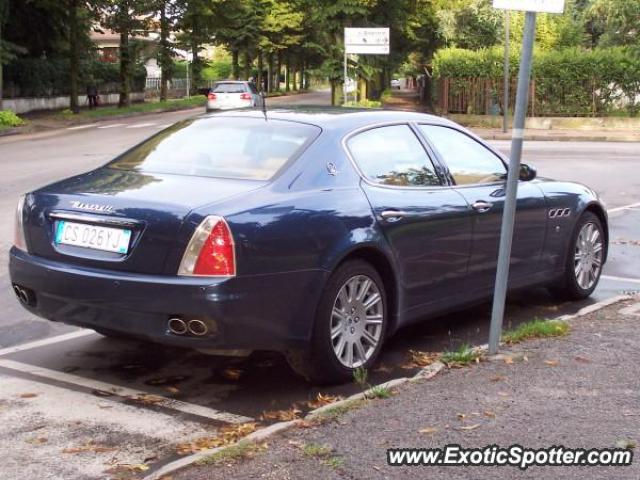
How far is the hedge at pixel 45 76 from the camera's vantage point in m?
39.9

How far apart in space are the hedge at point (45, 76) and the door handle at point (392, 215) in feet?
119

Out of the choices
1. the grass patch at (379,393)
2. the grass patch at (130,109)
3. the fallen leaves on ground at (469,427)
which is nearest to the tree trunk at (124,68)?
the grass patch at (130,109)

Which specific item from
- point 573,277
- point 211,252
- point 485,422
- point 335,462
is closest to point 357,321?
point 211,252

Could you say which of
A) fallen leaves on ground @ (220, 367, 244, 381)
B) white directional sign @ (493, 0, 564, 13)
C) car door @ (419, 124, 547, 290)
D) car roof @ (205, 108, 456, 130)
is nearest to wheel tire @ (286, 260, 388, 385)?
fallen leaves on ground @ (220, 367, 244, 381)

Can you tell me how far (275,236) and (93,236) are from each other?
980 mm

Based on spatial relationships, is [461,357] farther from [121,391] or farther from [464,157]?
[121,391]

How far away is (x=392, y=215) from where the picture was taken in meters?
5.47

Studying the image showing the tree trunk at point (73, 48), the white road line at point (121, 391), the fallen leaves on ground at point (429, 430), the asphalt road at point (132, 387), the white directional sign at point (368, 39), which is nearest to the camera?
the fallen leaves on ground at point (429, 430)

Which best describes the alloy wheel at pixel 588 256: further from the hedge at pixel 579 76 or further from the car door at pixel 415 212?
the hedge at pixel 579 76

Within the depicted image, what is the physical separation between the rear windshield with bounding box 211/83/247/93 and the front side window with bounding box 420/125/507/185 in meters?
30.4

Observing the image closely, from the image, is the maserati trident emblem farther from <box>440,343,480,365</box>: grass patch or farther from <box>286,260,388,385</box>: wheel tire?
<box>440,343,480,365</box>: grass patch

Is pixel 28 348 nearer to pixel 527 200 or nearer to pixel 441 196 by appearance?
pixel 441 196

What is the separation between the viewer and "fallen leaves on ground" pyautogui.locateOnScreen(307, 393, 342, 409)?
4829 mm

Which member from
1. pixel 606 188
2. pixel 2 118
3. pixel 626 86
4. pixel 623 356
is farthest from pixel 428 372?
pixel 626 86
